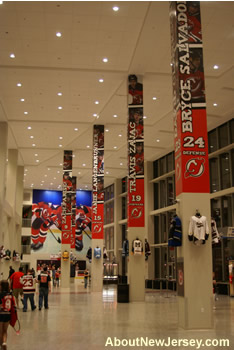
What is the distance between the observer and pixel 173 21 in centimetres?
1121

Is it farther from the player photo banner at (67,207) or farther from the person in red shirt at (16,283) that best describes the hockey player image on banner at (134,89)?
the player photo banner at (67,207)

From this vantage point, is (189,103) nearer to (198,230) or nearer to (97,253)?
(198,230)

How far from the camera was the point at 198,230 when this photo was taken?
9734mm

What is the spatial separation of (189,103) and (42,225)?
41.0m

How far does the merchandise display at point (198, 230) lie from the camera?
383 inches

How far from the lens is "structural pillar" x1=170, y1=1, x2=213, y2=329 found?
9648 millimetres

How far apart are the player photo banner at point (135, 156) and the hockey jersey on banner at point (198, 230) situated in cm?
820

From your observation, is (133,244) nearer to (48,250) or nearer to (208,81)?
(208,81)

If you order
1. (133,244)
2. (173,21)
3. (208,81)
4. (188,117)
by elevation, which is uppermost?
(208,81)

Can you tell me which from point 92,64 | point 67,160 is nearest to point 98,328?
point 92,64

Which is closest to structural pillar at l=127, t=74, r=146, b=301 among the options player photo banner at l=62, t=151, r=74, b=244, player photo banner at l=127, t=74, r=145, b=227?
player photo banner at l=127, t=74, r=145, b=227

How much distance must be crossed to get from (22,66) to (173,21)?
356 inches

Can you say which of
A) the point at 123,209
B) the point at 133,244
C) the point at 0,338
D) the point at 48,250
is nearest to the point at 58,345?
the point at 0,338

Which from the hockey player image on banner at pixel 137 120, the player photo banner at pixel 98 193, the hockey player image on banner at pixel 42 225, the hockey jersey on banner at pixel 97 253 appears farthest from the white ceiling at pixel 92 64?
the hockey player image on banner at pixel 42 225
